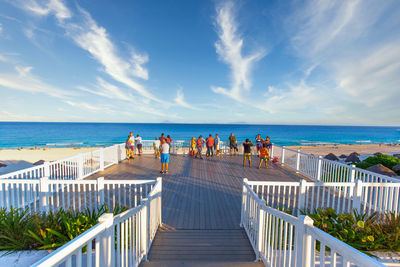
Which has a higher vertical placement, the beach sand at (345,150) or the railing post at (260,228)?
the railing post at (260,228)

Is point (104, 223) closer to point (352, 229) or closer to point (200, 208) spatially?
point (200, 208)

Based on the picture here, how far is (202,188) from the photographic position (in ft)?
21.8

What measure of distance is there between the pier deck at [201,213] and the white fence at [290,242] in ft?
1.07

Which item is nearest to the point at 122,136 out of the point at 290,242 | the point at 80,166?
the point at 80,166

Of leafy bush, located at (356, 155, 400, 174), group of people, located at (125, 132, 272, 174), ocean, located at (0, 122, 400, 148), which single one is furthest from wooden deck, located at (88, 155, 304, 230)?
ocean, located at (0, 122, 400, 148)

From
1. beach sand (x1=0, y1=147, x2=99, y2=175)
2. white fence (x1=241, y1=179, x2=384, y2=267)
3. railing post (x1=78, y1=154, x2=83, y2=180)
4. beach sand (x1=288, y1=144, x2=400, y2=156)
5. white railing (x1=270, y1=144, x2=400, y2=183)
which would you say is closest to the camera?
white fence (x1=241, y1=179, x2=384, y2=267)

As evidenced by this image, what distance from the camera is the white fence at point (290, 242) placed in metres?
1.53

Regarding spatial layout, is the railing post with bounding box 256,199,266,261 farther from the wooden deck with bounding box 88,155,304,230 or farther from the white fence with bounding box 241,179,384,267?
the wooden deck with bounding box 88,155,304,230

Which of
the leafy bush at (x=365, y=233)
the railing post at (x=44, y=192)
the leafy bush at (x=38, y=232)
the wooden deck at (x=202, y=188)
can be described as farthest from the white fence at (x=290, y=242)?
the railing post at (x=44, y=192)

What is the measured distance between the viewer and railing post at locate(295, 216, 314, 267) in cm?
Answer: 200

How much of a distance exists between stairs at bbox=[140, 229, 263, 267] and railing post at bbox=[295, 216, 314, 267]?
1152mm

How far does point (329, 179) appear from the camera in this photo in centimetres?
746

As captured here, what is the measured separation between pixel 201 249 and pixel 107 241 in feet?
6.41

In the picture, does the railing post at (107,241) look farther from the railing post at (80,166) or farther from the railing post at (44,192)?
the railing post at (80,166)
